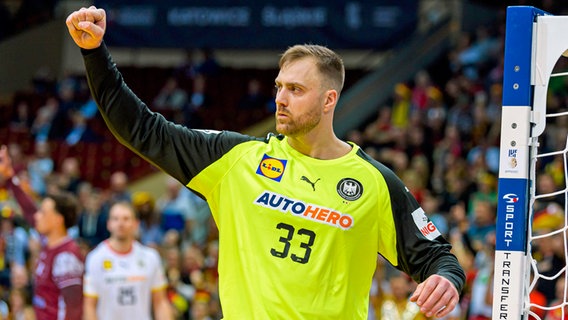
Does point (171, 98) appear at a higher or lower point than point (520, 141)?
higher

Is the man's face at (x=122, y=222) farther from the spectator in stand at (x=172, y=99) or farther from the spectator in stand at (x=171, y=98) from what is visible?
the spectator in stand at (x=171, y=98)

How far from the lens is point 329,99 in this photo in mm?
4996

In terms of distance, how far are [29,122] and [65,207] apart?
1484cm

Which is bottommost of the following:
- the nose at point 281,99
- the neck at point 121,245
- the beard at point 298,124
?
the neck at point 121,245

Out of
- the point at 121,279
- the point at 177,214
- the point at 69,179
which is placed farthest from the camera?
the point at 69,179

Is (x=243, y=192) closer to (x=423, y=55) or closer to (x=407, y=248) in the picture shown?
(x=407, y=248)

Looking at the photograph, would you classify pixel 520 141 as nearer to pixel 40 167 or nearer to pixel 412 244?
pixel 412 244

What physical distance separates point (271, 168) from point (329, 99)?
1.46 ft

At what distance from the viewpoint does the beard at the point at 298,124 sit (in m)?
4.83

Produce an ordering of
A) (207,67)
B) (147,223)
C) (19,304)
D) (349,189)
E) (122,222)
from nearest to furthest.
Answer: (349,189) < (122,222) < (19,304) < (147,223) < (207,67)

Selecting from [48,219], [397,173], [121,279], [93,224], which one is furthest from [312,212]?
[93,224]

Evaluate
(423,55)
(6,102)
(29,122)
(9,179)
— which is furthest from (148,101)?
(9,179)

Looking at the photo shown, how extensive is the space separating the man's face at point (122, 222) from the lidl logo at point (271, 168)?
4791 mm

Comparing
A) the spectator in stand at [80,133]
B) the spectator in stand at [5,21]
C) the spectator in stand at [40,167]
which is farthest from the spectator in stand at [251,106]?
the spectator in stand at [5,21]
